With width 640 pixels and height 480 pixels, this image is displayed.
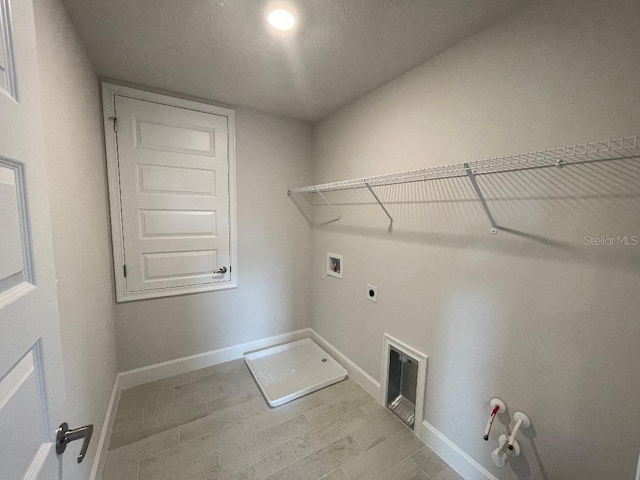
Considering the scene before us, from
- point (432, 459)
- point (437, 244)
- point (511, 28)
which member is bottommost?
point (432, 459)

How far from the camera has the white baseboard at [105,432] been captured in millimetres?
1367

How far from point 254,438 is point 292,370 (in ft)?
2.34

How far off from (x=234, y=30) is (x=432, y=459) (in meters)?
2.69

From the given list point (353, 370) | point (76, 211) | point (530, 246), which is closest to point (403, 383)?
point (353, 370)

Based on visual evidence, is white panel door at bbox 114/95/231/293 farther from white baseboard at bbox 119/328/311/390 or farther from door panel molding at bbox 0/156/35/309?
door panel molding at bbox 0/156/35/309

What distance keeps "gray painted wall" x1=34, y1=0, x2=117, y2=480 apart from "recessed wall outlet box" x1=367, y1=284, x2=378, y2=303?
1.73 m

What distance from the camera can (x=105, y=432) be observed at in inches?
62.2

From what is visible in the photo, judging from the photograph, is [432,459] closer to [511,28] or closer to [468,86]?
[468,86]

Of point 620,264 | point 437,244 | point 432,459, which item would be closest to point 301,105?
point 437,244

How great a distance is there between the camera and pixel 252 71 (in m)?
1.75

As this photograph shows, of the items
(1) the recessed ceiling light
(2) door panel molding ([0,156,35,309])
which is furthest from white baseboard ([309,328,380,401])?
(1) the recessed ceiling light

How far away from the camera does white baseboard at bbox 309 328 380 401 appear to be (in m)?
2.08

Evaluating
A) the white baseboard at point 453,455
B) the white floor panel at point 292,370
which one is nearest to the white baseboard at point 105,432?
the white floor panel at point 292,370

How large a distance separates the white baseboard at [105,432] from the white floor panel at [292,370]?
3.22 feet
